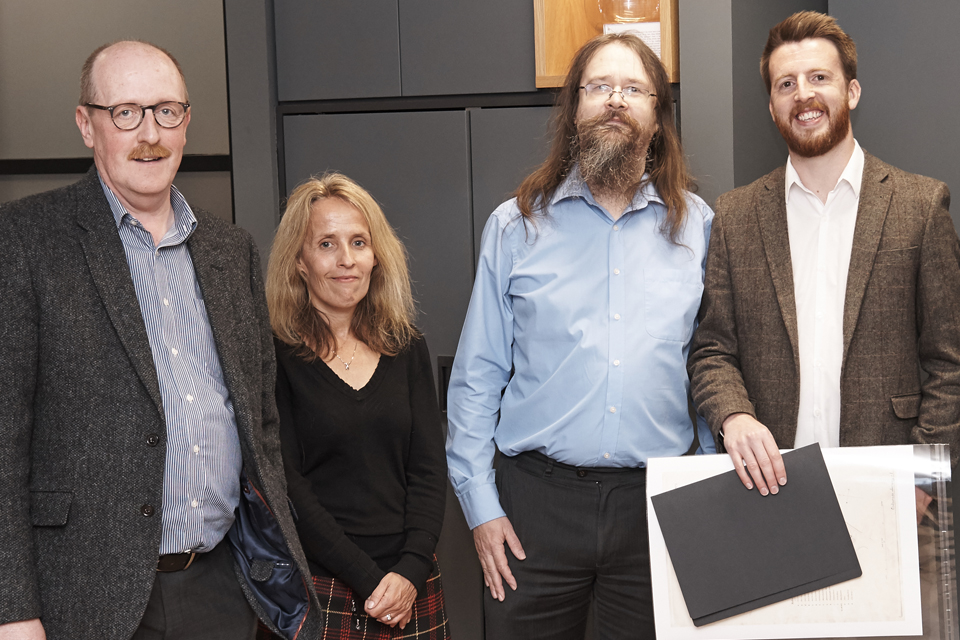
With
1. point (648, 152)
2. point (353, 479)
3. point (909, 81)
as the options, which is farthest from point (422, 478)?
point (909, 81)

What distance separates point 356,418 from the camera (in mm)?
2137

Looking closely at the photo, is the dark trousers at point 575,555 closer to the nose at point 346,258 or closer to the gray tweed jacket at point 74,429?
the nose at point 346,258

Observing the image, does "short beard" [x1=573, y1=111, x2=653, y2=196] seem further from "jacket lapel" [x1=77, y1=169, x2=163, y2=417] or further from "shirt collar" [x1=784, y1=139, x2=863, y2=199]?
"jacket lapel" [x1=77, y1=169, x2=163, y2=417]

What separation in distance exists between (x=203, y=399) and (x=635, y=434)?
990 mm

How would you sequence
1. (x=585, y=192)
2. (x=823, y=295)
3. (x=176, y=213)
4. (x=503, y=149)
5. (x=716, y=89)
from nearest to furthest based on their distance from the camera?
(x=176, y=213) < (x=823, y=295) < (x=585, y=192) < (x=716, y=89) < (x=503, y=149)

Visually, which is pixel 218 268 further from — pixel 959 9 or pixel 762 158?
pixel 959 9

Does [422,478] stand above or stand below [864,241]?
below

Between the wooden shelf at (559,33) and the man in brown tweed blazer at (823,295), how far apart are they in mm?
885

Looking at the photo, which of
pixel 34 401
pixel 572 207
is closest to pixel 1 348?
pixel 34 401

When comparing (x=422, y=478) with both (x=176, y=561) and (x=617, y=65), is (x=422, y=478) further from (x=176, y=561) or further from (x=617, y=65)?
(x=617, y=65)

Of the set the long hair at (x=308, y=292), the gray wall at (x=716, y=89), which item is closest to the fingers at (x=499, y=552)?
the long hair at (x=308, y=292)

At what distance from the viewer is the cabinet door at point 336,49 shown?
303cm

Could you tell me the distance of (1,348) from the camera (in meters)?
1.48

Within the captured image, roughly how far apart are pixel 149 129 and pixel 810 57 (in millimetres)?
1510
